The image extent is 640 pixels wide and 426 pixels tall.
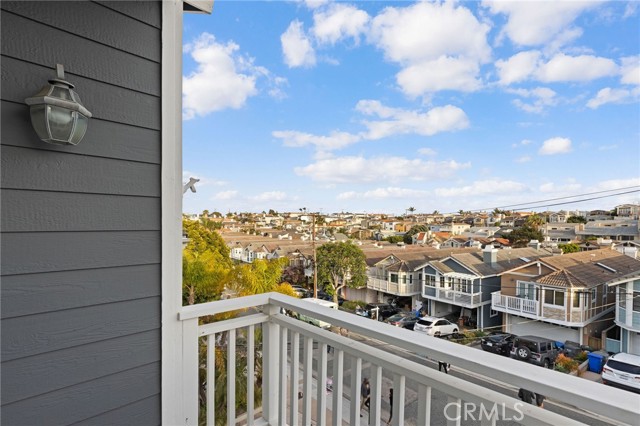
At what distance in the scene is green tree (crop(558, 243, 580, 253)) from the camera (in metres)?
3.92

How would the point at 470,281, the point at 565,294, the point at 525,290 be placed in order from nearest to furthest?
the point at 565,294 < the point at 525,290 < the point at 470,281

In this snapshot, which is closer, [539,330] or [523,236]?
[539,330]

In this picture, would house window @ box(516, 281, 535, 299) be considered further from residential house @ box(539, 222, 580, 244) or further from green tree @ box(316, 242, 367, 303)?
green tree @ box(316, 242, 367, 303)

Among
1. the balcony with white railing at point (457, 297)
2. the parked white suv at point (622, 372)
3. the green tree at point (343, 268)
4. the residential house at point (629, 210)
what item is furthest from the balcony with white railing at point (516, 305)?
the green tree at point (343, 268)

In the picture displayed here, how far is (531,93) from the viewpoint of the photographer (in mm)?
5965

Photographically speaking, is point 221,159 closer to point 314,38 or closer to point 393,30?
point 314,38

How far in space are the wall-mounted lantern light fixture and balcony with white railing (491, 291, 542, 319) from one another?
4575 millimetres

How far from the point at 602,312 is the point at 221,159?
6.97 meters

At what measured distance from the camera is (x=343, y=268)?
31.8 feet

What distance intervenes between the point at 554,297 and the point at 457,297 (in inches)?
89.4

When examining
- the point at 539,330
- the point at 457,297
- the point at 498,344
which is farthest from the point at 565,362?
the point at 457,297

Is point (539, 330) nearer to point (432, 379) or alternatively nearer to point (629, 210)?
point (629, 210)

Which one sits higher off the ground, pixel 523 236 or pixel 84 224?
pixel 84 224

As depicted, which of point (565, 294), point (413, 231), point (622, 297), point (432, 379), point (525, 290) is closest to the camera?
point (432, 379)
